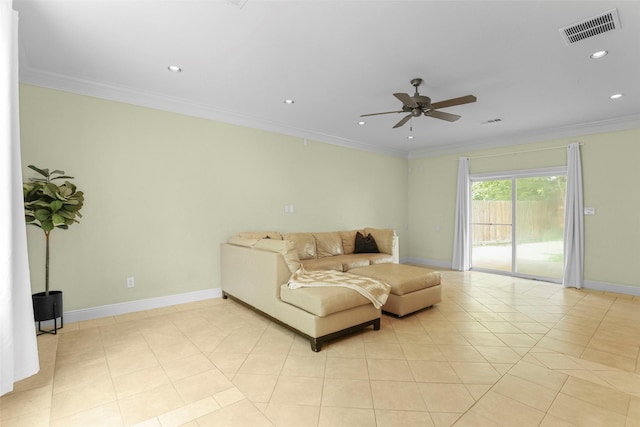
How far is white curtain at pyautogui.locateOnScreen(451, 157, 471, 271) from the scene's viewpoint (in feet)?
22.3

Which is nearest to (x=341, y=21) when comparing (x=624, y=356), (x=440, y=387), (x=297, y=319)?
(x=297, y=319)

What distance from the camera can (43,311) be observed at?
306 cm

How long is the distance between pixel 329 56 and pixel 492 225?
210 inches

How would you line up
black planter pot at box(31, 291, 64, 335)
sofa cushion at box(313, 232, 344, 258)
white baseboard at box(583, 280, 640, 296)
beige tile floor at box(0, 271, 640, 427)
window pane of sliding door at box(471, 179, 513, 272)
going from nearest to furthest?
1. beige tile floor at box(0, 271, 640, 427)
2. black planter pot at box(31, 291, 64, 335)
3. white baseboard at box(583, 280, 640, 296)
4. sofa cushion at box(313, 232, 344, 258)
5. window pane of sliding door at box(471, 179, 513, 272)

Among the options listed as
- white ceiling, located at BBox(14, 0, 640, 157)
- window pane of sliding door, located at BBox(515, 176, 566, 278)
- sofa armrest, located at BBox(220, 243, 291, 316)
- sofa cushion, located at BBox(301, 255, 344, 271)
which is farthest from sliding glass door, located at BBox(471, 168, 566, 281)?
sofa armrest, located at BBox(220, 243, 291, 316)

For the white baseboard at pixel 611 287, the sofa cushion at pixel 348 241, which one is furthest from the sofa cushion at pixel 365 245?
the white baseboard at pixel 611 287

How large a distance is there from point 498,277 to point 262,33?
5974 millimetres

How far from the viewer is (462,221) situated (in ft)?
22.3

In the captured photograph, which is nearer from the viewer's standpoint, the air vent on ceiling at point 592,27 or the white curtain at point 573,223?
the air vent on ceiling at point 592,27

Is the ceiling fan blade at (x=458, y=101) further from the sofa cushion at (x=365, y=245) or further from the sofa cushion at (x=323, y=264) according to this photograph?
the sofa cushion at (x=365, y=245)

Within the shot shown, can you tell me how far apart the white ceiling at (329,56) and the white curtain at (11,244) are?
0.57 metres

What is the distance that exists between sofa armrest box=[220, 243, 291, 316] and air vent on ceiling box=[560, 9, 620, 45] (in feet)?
10.8

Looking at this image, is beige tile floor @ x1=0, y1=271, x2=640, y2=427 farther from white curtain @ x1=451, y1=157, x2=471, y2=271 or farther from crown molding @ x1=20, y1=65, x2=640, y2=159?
white curtain @ x1=451, y1=157, x2=471, y2=271

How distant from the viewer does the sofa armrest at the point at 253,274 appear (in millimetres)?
3377
